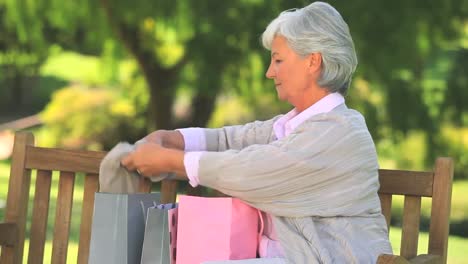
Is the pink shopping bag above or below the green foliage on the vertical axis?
below

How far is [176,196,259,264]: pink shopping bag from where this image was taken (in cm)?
322

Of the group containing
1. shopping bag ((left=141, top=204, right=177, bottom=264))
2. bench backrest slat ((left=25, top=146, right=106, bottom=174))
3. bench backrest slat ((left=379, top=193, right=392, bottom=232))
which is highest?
bench backrest slat ((left=25, top=146, right=106, bottom=174))

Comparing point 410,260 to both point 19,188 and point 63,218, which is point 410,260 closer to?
point 63,218

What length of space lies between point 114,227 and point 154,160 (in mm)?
287

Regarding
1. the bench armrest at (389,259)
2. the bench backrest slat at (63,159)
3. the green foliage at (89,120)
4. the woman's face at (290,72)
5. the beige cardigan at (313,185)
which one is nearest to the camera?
the bench armrest at (389,259)

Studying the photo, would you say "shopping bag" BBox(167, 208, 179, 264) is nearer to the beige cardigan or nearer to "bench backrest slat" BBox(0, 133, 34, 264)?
the beige cardigan

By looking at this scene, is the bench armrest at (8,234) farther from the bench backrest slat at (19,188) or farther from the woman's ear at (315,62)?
the woman's ear at (315,62)

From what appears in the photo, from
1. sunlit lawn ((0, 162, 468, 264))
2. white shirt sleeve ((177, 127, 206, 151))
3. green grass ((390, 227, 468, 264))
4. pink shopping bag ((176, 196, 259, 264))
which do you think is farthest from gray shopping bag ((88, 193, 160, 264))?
green grass ((390, 227, 468, 264))

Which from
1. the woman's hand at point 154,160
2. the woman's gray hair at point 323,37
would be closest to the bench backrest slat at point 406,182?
the woman's gray hair at point 323,37

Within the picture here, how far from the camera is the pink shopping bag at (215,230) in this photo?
3.22m

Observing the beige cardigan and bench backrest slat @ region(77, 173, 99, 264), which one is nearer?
the beige cardigan

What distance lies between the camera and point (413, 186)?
3531mm

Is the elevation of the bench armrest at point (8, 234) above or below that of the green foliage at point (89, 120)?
below

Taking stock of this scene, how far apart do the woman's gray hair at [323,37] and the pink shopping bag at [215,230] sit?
1.66ft
